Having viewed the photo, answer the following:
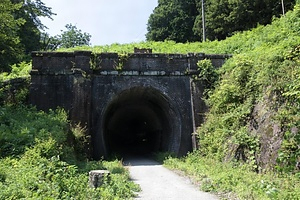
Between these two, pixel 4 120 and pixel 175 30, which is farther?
pixel 175 30

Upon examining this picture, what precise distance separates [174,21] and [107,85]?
26430 millimetres

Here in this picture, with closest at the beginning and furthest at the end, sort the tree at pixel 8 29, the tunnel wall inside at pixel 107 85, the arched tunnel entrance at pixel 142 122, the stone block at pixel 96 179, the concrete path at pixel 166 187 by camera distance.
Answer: the concrete path at pixel 166 187
the stone block at pixel 96 179
the tree at pixel 8 29
the tunnel wall inside at pixel 107 85
the arched tunnel entrance at pixel 142 122

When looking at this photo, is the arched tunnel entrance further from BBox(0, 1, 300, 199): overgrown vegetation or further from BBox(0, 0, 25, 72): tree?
BBox(0, 0, 25, 72): tree

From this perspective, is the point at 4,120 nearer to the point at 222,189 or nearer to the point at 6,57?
the point at 6,57

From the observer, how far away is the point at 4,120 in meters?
11.1

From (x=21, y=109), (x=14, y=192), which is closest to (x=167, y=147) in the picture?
(x=21, y=109)

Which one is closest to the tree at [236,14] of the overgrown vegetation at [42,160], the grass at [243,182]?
the grass at [243,182]

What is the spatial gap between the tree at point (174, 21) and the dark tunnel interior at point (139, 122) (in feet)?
53.3

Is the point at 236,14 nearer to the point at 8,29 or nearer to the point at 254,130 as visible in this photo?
the point at 254,130

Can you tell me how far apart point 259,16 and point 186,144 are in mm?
19341

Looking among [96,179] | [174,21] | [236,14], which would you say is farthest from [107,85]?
[174,21]

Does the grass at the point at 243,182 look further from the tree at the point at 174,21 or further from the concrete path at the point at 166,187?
the tree at the point at 174,21

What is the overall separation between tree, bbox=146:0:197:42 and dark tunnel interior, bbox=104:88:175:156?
53.3 ft

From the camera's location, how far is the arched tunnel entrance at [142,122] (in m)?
15.0
